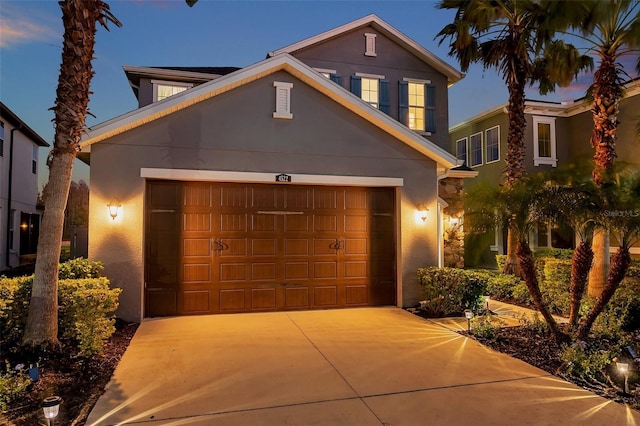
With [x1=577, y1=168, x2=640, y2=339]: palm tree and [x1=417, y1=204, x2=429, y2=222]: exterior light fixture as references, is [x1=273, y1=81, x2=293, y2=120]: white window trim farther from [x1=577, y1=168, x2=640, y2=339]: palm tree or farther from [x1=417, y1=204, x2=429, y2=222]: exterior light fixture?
[x1=577, y1=168, x2=640, y2=339]: palm tree

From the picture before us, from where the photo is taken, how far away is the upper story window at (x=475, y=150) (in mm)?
17875

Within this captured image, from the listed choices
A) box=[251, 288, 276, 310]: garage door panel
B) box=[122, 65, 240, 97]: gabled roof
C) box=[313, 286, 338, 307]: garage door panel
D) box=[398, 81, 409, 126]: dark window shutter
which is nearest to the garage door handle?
box=[251, 288, 276, 310]: garage door panel

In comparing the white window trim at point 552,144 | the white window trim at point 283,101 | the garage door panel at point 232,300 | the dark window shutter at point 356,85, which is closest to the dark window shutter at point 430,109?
the dark window shutter at point 356,85

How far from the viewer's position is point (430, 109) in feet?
44.8

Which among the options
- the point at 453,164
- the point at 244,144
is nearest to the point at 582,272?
the point at 453,164

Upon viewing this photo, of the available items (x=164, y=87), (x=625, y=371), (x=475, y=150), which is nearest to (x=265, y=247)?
(x=625, y=371)

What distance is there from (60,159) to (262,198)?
359cm

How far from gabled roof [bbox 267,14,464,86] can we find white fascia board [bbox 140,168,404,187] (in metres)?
6.17

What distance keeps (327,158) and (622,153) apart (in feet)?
40.9

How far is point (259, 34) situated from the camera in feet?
61.1

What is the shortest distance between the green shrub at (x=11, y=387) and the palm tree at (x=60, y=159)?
0.97m

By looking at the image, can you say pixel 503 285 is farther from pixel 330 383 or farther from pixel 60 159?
pixel 60 159

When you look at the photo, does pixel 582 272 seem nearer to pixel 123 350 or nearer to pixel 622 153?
pixel 123 350

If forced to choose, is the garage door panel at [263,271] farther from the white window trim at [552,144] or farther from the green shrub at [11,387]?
the white window trim at [552,144]
